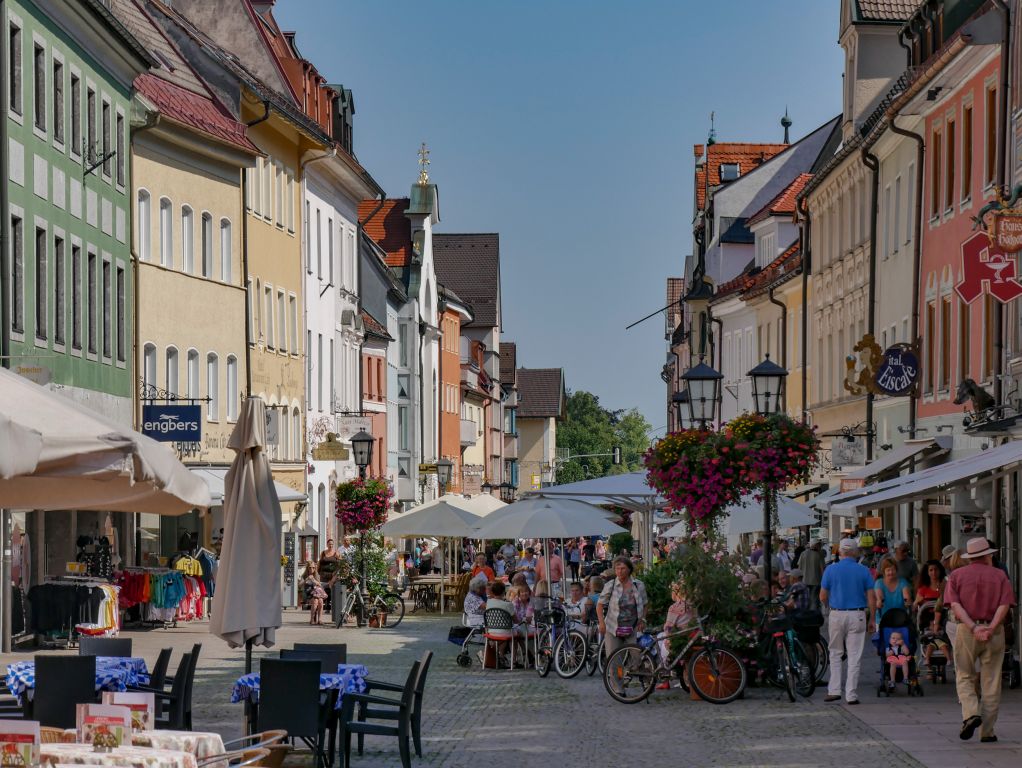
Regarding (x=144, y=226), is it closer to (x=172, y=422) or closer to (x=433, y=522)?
(x=172, y=422)

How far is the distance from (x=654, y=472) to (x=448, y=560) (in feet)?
95.6

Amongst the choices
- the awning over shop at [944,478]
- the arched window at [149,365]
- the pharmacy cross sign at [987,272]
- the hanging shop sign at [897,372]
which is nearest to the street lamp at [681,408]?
the hanging shop sign at [897,372]

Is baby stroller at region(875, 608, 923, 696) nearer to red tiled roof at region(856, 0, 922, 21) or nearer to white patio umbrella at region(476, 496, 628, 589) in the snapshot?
white patio umbrella at region(476, 496, 628, 589)

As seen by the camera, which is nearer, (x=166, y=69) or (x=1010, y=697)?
(x=1010, y=697)

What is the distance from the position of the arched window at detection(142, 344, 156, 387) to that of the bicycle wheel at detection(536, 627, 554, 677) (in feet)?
43.9

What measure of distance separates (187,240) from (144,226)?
8.52 ft

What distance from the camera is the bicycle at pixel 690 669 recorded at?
2112 cm

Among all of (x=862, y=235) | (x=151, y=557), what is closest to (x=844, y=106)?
(x=862, y=235)

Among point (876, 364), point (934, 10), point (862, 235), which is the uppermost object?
point (934, 10)

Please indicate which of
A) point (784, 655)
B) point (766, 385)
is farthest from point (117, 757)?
point (766, 385)

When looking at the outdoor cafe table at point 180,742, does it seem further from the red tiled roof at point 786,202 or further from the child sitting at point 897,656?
the red tiled roof at point 786,202

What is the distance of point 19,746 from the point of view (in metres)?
9.22

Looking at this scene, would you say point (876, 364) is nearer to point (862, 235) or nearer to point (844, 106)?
point (862, 235)

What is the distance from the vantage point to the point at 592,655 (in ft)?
86.4
